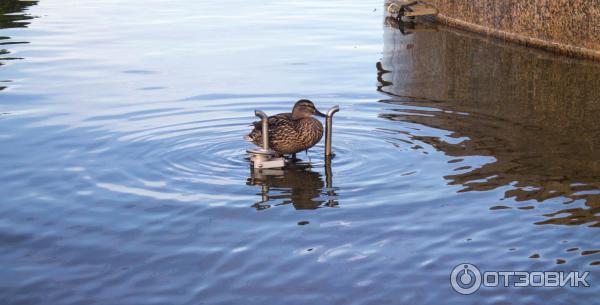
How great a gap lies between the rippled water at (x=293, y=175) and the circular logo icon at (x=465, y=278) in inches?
3.5

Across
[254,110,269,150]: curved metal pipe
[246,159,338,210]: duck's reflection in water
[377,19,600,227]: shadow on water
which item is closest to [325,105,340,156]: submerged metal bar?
[246,159,338,210]: duck's reflection in water

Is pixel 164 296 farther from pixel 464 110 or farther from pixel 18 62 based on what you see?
pixel 18 62

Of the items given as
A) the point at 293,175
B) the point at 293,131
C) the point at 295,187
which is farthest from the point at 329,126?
the point at 295,187

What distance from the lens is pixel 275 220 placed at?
8.81m

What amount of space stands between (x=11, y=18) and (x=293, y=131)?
15.6 meters

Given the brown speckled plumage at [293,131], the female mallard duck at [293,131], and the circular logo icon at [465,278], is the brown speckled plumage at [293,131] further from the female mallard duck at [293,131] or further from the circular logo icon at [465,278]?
the circular logo icon at [465,278]

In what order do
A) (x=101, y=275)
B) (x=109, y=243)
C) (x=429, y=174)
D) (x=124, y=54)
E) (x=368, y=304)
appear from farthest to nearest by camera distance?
1. (x=124, y=54)
2. (x=429, y=174)
3. (x=109, y=243)
4. (x=101, y=275)
5. (x=368, y=304)

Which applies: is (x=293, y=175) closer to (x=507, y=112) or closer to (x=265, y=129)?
(x=265, y=129)

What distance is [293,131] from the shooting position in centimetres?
1123

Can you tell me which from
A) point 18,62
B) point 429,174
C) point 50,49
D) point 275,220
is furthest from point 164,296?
point 50,49

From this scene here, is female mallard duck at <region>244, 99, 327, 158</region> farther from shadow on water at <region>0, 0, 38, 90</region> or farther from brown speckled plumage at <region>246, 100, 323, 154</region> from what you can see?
shadow on water at <region>0, 0, 38, 90</region>

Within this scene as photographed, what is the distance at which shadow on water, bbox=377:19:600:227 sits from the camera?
973 centimetres

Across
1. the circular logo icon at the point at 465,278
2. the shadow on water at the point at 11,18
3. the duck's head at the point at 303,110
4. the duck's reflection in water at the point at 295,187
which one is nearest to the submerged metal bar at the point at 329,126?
the duck's reflection in water at the point at 295,187

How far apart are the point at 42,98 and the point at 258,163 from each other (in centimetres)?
494
